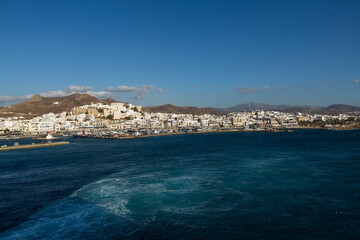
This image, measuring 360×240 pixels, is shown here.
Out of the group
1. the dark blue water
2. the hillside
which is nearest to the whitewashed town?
the hillside

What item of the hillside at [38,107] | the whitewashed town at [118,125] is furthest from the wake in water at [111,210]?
the hillside at [38,107]

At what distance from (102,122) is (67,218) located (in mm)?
64673

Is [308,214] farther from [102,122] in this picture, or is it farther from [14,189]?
[102,122]

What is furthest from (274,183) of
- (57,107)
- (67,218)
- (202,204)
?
(57,107)

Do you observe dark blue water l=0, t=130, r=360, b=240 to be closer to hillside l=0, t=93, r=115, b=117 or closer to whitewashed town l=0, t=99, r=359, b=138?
whitewashed town l=0, t=99, r=359, b=138

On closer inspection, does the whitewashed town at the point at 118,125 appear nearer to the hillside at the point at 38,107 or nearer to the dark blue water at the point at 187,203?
the hillside at the point at 38,107

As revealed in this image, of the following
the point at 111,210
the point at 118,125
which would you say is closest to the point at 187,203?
the point at 111,210

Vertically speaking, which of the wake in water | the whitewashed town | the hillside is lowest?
the wake in water

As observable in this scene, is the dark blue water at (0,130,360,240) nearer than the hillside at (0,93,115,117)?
Yes

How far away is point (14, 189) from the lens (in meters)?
11.2

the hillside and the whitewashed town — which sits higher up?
the hillside

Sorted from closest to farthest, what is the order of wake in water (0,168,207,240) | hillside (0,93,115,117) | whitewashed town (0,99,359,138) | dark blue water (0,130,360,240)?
dark blue water (0,130,360,240), wake in water (0,168,207,240), whitewashed town (0,99,359,138), hillside (0,93,115,117)

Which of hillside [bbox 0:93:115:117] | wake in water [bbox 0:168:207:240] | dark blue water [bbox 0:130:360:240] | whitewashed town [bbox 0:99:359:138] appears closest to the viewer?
dark blue water [bbox 0:130:360:240]

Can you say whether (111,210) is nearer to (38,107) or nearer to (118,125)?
(118,125)
